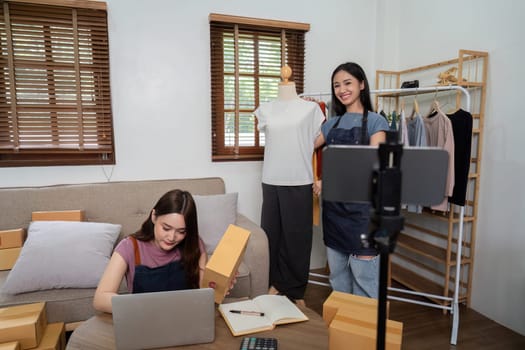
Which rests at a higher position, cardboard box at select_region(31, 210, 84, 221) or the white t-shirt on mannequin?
the white t-shirt on mannequin

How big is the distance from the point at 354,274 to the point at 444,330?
3.00ft

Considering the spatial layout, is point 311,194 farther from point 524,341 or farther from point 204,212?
point 524,341

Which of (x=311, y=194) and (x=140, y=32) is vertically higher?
(x=140, y=32)

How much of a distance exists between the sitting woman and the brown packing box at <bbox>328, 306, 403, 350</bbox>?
1.83 ft

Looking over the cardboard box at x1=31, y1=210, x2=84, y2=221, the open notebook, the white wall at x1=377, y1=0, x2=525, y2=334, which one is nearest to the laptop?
the open notebook

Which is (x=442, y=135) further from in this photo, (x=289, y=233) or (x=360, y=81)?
(x=289, y=233)

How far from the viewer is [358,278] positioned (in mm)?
1706

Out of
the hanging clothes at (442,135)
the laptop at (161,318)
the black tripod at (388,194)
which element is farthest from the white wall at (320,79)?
the black tripod at (388,194)

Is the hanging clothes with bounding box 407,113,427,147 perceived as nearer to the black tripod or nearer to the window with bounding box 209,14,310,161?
the window with bounding box 209,14,310,161

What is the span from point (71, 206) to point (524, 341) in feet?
9.38

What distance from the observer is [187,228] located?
1.37 metres

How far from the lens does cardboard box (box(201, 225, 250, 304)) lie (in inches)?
45.9

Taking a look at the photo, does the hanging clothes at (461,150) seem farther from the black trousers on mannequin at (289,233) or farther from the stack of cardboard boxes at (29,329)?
the stack of cardboard boxes at (29,329)

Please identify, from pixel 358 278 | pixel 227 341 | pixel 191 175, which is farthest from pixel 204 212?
pixel 227 341
